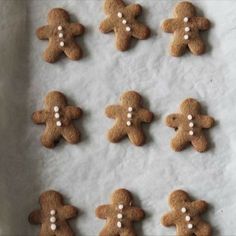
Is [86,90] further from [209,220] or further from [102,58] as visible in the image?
[209,220]

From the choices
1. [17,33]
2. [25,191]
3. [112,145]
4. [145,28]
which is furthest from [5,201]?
[145,28]

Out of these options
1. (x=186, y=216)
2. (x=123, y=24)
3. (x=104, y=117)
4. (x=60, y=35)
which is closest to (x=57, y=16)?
(x=60, y=35)

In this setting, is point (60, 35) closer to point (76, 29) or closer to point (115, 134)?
point (76, 29)

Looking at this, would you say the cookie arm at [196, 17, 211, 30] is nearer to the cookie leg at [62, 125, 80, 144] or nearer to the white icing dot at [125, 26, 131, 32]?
the white icing dot at [125, 26, 131, 32]

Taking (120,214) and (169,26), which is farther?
(169,26)

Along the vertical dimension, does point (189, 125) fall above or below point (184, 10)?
below

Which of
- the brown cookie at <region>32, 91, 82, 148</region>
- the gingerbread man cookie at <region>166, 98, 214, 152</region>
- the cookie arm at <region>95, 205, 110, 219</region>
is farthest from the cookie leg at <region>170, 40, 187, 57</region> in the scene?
the cookie arm at <region>95, 205, 110, 219</region>
